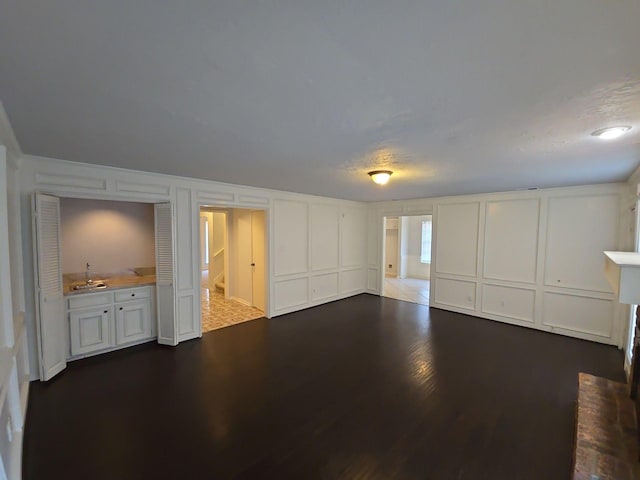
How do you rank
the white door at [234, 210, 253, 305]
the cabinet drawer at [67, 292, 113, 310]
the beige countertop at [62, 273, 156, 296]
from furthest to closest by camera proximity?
the white door at [234, 210, 253, 305] < the beige countertop at [62, 273, 156, 296] < the cabinet drawer at [67, 292, 113, 310]

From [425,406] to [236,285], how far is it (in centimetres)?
495

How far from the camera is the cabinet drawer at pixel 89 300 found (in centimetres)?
357

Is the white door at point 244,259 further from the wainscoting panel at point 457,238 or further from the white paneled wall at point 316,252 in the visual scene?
the wainscoting panel at point 457,238

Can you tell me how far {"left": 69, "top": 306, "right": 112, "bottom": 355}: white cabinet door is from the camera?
3588mm

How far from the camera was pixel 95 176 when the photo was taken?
350 cm

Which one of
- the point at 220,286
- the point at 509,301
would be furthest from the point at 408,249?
the point at 220,286

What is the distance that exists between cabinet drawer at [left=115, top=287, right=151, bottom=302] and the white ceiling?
2.04m

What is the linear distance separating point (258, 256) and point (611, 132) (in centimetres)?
520

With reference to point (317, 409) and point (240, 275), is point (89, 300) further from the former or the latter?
point (317, 409)

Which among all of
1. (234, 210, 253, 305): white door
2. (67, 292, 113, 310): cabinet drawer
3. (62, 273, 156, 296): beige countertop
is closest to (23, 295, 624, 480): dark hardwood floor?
(67, 292, 113, 310): cabinet drawer

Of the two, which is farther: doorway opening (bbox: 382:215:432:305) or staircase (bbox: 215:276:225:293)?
doorway opening (bbox: 382:215:432:305)

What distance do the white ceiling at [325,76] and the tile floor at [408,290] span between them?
500 cm

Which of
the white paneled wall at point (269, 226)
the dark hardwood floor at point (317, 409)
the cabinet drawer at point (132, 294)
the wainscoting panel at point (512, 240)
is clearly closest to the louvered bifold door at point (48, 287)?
the white paneled wall at point (269, 226)

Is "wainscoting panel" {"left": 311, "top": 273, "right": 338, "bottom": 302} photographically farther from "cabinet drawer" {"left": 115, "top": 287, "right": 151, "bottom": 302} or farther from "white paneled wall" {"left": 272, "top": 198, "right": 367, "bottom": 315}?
"cabinet drawer" {"left": 115, "top": 287, "right": 151, "bottom": 302}
